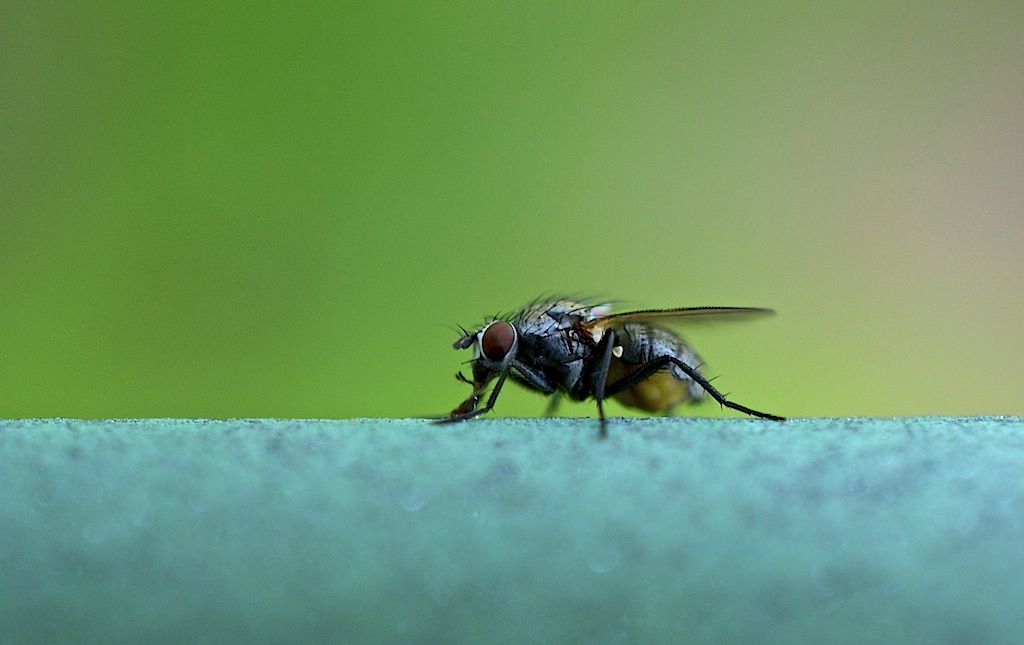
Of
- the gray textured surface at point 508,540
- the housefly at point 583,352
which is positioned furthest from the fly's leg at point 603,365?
the gray textured surface at point 508,540

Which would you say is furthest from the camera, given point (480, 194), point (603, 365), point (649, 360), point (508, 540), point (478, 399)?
point (480, 194)

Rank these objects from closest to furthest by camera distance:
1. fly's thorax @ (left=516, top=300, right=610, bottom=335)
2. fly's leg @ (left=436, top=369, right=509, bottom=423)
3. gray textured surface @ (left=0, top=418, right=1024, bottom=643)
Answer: gray textured surface @ (left=0, top=418, right=1024, bottom=643) < fly's leg @ (left=436, top=369, right=509, bottom=423) < fly's thorax @ (left=516, top=300, right=610, bottom=335)

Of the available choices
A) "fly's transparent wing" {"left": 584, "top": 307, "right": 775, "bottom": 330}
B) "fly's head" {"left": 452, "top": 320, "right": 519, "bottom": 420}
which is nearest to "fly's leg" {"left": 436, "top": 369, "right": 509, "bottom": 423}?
"fly's head" {"left": 452, "top": 320, "right": 519, "bottom": 420}

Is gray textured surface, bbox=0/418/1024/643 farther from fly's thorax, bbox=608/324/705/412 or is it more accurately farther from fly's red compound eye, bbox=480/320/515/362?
fly's thorax, bbox=608/324/705/412

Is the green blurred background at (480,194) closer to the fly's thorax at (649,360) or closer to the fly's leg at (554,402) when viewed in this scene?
the fly's leg at (554,402)

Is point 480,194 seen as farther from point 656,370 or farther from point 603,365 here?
point 603,365

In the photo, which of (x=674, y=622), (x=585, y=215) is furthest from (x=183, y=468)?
(x=585, y=215)

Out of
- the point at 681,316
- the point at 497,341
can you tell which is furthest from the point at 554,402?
the point at 681,316
